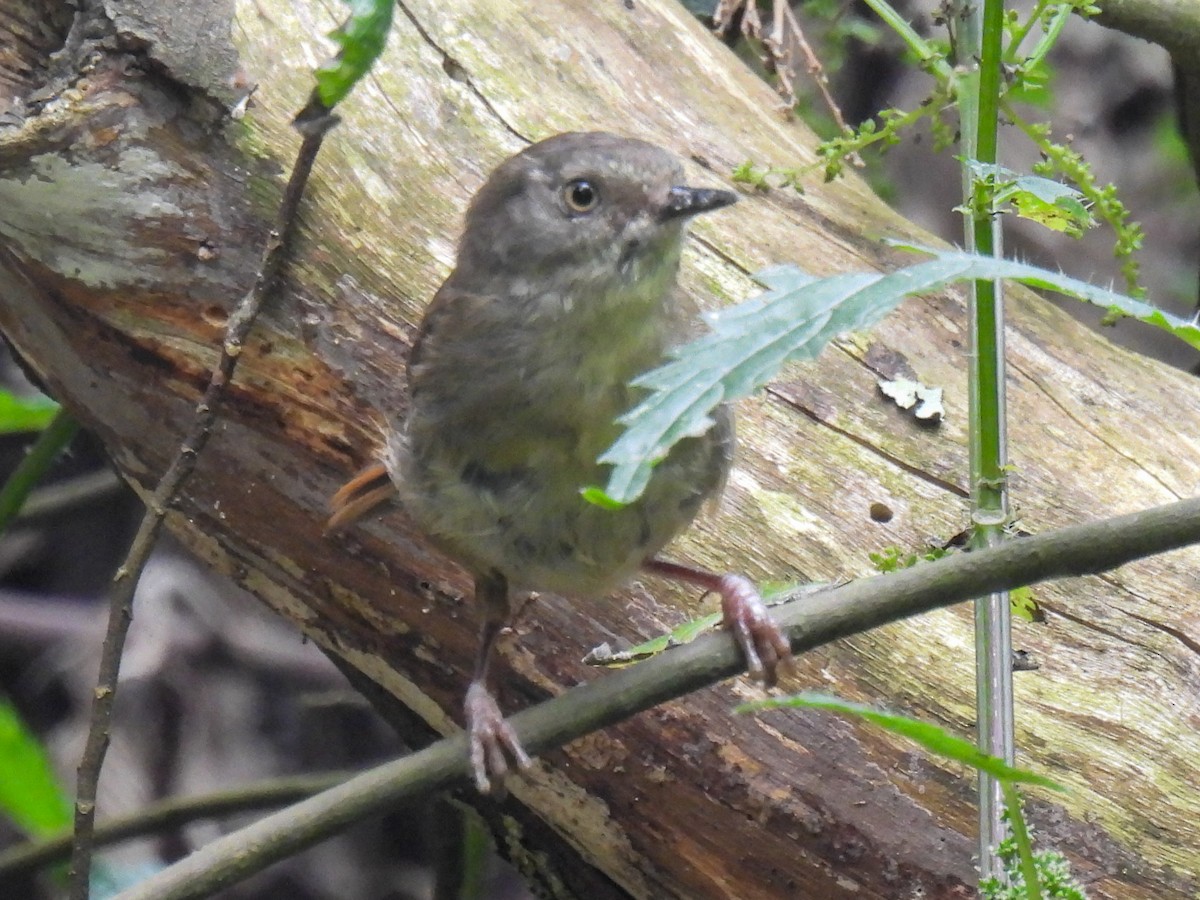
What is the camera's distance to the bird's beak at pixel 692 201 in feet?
7.45

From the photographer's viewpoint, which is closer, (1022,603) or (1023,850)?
(1023,850)

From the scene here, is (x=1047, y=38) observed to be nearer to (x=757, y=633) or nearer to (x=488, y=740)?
(x=757, y=633)

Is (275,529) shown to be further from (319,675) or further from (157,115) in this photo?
(319,675)

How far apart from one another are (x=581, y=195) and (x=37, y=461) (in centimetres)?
209

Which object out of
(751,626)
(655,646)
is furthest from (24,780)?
(751,626)

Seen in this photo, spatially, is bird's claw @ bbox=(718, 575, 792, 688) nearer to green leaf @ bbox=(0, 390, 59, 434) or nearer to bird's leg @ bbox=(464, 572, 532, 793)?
bird's leg @ bbox=(464, 572, 532, 793)

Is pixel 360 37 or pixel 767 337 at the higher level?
pixel 360 37

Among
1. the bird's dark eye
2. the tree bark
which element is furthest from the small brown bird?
the tree bark

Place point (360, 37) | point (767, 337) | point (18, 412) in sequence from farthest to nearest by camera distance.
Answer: point (18, 412)
point (360, 37)
point (767, 337)

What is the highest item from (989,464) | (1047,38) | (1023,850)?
(1047,38)

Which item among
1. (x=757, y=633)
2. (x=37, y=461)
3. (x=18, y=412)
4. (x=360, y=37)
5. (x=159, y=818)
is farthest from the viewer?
(x=159, y=818)

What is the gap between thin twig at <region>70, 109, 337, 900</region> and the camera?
254 cm

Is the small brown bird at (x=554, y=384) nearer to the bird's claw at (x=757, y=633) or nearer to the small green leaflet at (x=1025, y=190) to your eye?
the bird's claw at (x=757, y=633)

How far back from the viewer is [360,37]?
Result: 1.46 meters
